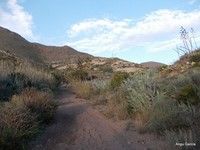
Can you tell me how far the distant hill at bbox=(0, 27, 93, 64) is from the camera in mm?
73250

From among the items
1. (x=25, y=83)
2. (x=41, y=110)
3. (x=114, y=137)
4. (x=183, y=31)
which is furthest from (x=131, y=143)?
(x=183, y=31)

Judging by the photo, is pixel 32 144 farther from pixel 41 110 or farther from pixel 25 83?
pixel 25 83

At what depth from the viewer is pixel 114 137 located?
1066 cm

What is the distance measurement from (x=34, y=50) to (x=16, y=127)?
244 ft

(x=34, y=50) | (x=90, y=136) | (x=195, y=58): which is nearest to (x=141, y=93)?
(x=90, y=136)

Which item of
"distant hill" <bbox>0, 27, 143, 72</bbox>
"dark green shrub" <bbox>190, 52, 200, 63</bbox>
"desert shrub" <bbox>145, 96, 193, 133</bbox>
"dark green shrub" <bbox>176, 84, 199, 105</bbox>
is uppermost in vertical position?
"distant hill" <bbox>0, 27, 143, 72</bbox>

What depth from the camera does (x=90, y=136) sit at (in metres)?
10.8

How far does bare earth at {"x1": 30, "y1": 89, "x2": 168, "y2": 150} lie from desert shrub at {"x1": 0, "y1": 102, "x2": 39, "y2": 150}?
0.33 m

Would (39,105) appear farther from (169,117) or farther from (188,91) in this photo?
(188,91)

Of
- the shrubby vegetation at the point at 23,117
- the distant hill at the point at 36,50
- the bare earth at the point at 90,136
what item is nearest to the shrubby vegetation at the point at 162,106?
the bare earth at the point at 90,136

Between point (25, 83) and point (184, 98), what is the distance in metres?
9.61

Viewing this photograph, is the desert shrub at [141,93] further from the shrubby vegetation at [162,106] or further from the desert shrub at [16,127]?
the desert shrub at [16,127]

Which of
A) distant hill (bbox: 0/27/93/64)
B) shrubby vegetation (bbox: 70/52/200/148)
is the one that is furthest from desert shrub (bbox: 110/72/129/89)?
distant hill (bbox: 0/27/93/64)

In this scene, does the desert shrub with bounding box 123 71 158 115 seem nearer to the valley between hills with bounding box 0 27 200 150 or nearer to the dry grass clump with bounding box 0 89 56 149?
the valley between hills with bounding box 0 27 200 150
